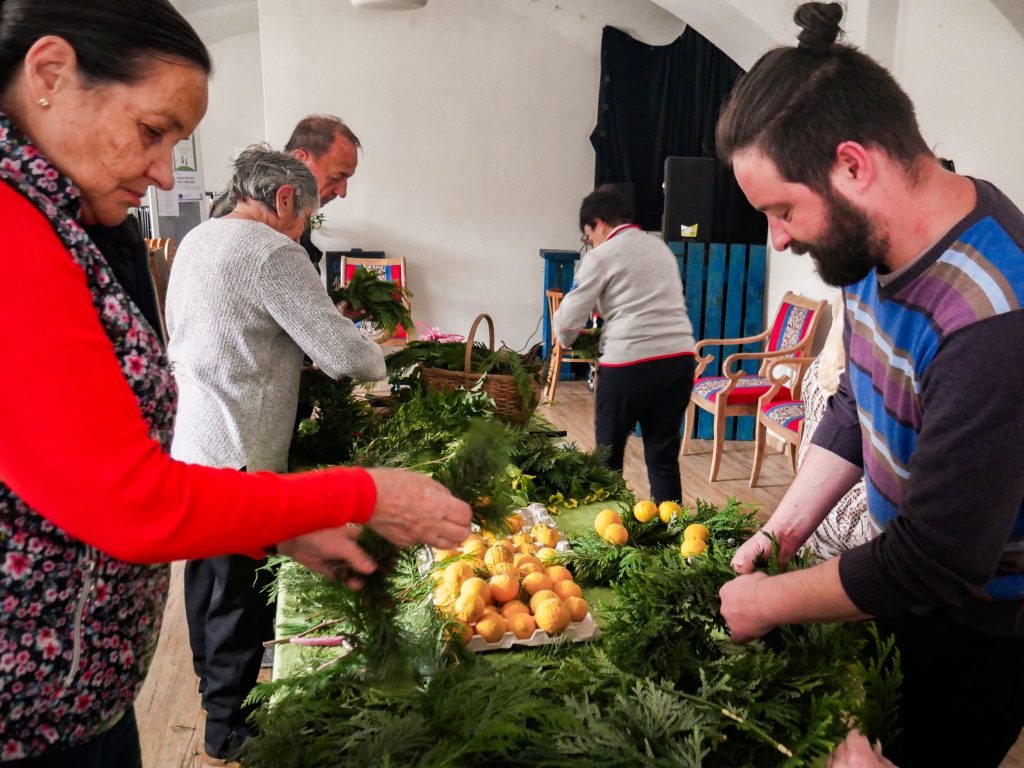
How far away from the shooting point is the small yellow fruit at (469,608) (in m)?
1.37

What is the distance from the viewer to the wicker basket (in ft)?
8.11

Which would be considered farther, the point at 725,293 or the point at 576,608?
the point at 725,293

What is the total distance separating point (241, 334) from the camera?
2.03 metres

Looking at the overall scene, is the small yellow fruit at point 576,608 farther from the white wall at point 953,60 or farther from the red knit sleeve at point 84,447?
the white wall at point 953,60

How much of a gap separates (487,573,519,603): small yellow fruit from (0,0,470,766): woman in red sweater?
486mm

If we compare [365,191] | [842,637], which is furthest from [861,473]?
[365,191]

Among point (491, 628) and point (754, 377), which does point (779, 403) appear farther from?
point (491, 628)

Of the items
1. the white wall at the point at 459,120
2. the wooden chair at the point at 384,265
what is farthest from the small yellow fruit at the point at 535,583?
the white wall at the point at 459,120

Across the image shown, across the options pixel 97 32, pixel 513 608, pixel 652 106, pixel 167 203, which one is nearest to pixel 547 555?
pixel 513 608

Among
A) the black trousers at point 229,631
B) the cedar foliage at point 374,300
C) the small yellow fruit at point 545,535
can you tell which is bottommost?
the black trousers at point 229,631

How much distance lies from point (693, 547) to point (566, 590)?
0.33m

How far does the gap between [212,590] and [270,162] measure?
1236 mm

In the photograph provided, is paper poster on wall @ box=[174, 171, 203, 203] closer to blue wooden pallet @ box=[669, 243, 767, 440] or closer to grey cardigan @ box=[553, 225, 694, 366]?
blue wooden pallet @ box=[669, 243, 767, 440]

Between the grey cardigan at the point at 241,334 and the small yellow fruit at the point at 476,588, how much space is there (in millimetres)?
867
